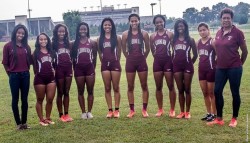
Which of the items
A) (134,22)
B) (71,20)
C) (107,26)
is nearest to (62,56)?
(107,26)

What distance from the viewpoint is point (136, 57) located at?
769 cm

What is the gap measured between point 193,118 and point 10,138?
3842 mm

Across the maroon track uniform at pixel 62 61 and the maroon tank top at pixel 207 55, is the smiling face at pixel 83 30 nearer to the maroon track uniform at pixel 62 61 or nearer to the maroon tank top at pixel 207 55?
the maroon track uniform at pixel 62 61

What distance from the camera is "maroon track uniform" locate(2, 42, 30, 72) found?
22.6ft

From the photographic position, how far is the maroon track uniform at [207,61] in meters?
7.02

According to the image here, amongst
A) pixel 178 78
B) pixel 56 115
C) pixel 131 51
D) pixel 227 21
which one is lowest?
pixel 56 115

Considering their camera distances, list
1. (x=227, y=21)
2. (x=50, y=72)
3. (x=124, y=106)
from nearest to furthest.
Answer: (x=227, y=21)
(x=50, y=72)
(x=124, y=106)

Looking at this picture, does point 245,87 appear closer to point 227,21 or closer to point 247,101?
point 247,101

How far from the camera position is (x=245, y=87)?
11039 mm

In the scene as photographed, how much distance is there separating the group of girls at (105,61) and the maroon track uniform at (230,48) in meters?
0.40

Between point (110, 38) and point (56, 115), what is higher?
point (110, 38)

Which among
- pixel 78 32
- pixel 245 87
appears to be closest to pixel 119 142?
pixel 78 32

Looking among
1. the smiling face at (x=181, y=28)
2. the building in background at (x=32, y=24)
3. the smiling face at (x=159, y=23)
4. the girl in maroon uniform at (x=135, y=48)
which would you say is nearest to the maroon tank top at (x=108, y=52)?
the girl in maroon uniform at (x=135, y=48)

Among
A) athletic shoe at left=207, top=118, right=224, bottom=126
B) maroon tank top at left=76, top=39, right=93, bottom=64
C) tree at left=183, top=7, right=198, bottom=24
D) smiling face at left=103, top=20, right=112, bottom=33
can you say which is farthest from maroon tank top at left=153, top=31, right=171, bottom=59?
tree at left=183, top=7, right=198, bottom=24
